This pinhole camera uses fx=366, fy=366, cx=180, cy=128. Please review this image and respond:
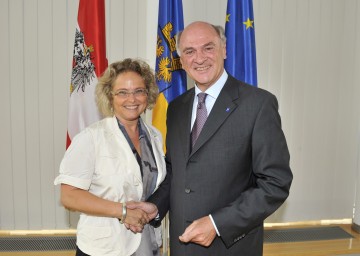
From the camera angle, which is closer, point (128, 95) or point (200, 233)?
point (200, 233)

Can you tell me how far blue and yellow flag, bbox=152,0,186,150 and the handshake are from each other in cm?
146

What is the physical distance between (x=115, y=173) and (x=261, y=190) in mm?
653

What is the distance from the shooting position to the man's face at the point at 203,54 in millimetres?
1660

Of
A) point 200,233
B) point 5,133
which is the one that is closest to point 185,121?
point 200,233

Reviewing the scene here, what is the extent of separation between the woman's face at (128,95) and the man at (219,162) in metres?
0.19

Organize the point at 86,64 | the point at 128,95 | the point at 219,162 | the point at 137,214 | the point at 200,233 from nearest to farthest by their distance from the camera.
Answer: the point at 200,233 < the point at 219,162 < the point at 137,214 < the point at 128,95 < the point at 86,64

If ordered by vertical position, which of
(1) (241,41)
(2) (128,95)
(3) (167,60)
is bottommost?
(2) (128,95)

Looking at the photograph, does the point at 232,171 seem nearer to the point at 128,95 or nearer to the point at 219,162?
the point at 219,162

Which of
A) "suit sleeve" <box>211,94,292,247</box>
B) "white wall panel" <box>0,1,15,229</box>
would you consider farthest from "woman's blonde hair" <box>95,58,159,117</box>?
"white wall panel" <box>0,1,15,229</box>

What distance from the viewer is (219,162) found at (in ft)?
4.89

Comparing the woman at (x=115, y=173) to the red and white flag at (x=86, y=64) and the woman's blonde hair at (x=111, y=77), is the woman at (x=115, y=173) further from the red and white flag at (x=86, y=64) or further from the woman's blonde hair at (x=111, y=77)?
the red and white flag at (x=86, y=64)

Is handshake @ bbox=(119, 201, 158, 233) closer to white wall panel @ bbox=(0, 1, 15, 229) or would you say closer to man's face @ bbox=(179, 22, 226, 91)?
man's face @ bbox=(179, 22, 226, 91)

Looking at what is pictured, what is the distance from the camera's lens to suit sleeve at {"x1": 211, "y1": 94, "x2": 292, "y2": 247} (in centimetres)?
139

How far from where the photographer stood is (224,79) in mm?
1665
